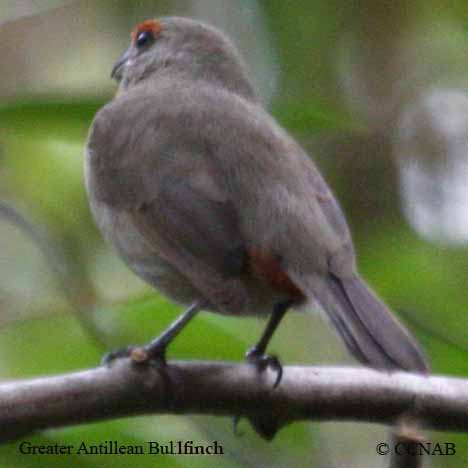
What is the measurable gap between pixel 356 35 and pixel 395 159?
29.0 inches

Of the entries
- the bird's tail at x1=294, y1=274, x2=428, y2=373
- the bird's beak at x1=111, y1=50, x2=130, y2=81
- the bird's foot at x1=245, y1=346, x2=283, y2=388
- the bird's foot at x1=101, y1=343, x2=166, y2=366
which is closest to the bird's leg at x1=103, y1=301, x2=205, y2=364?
the bird's foot at x1=101, y1=343, x2=166, y2=366

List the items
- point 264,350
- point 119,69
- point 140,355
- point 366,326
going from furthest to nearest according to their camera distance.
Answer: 1. point 119,69
2. point 264,350
3. point 366,326
4. point 140,355

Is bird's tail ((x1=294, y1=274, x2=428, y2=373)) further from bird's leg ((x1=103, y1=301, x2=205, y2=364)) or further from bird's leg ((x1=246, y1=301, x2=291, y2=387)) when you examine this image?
bird's leg ((x1=103, y1=301, x2=205, y2=364))

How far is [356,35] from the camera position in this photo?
6332mm

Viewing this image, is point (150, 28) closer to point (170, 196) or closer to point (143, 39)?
point (143, 39)

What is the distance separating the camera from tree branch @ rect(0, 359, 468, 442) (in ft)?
8.77

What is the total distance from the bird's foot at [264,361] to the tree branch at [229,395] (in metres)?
0.03

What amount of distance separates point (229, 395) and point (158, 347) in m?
0.29

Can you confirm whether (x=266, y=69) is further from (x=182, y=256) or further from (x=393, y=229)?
(x=182, y=256)

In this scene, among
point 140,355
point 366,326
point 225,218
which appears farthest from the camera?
point 225,218

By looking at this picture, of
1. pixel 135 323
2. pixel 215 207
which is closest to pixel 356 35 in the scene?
pixel 215 207

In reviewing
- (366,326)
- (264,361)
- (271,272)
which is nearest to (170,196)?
(271,272)

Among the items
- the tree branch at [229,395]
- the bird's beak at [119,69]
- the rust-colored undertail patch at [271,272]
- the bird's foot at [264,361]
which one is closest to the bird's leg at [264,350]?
the bird's foot at [264,361]

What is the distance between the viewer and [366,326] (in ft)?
10.4
